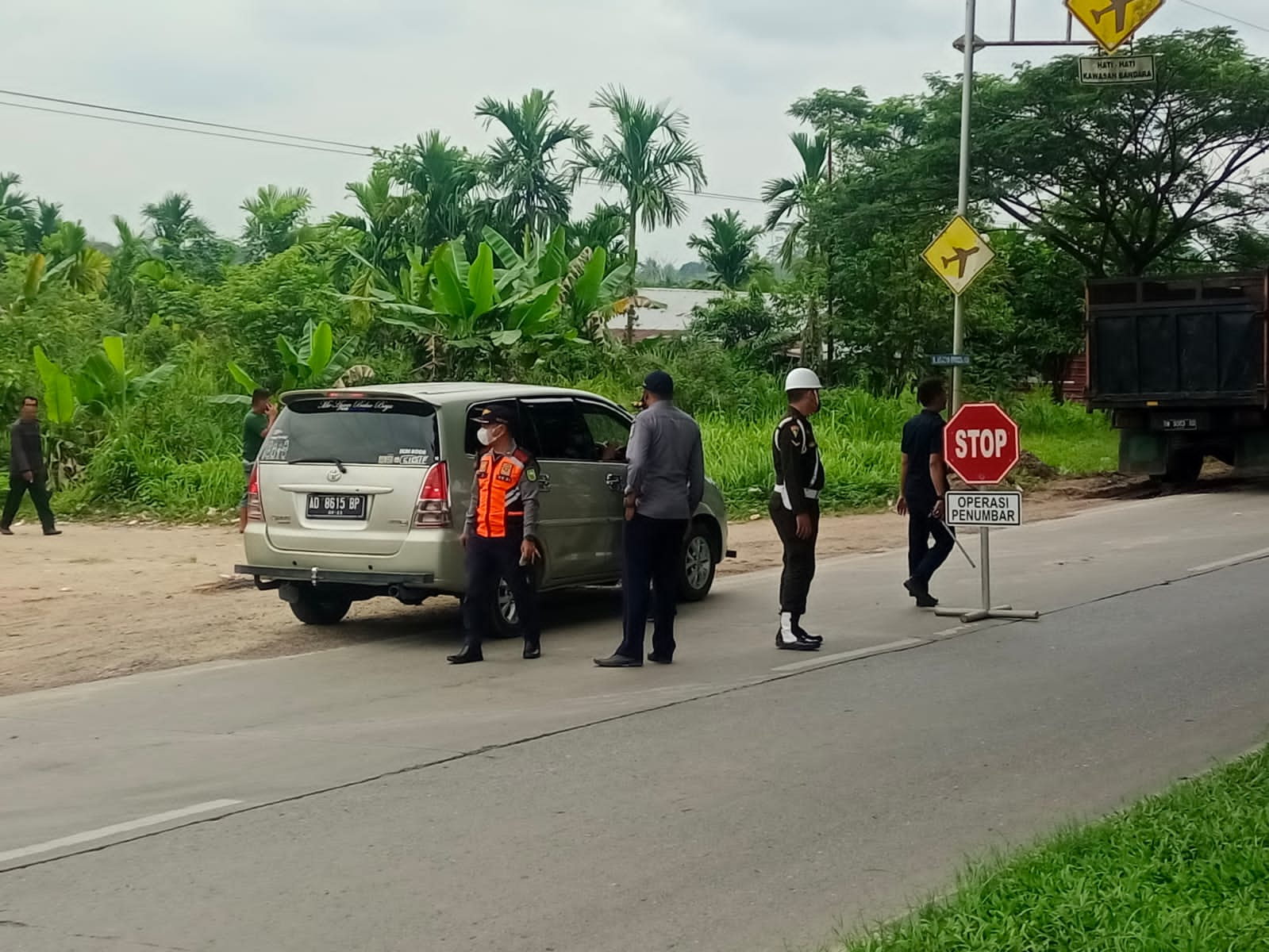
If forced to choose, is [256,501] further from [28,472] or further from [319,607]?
[28,472]

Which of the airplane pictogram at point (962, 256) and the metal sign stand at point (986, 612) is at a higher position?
the airplane pictogram at point (962, 256)

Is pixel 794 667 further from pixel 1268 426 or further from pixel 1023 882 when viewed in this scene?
pixel 1268 426

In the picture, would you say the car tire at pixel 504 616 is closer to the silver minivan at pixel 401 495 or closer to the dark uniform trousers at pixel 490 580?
the silver minivan at pixel 401 495

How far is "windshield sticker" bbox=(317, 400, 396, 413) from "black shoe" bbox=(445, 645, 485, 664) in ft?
6.05

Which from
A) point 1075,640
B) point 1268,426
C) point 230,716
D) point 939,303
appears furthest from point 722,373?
point 230,716

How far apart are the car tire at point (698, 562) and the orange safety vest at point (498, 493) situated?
270cm

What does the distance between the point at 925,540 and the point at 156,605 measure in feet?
21.3

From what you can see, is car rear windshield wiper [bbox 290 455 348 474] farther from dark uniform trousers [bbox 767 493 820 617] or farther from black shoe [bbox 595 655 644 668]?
dark uniform trousers [bbox 767 493 820 617]

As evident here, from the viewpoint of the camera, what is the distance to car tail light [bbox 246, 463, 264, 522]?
11.5 meters

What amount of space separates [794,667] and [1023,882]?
196 inches

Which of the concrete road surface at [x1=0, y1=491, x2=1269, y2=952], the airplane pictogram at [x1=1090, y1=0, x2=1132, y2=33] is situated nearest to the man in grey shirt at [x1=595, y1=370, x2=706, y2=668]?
the concrete road surface at [x1=0, y1=491, x2=1269, y2=952]

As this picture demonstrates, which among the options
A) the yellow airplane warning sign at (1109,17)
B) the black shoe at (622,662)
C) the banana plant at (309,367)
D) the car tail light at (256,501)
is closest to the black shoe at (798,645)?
the black shoe at (622,662)

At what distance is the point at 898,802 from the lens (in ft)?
22.5

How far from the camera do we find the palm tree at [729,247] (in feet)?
192
